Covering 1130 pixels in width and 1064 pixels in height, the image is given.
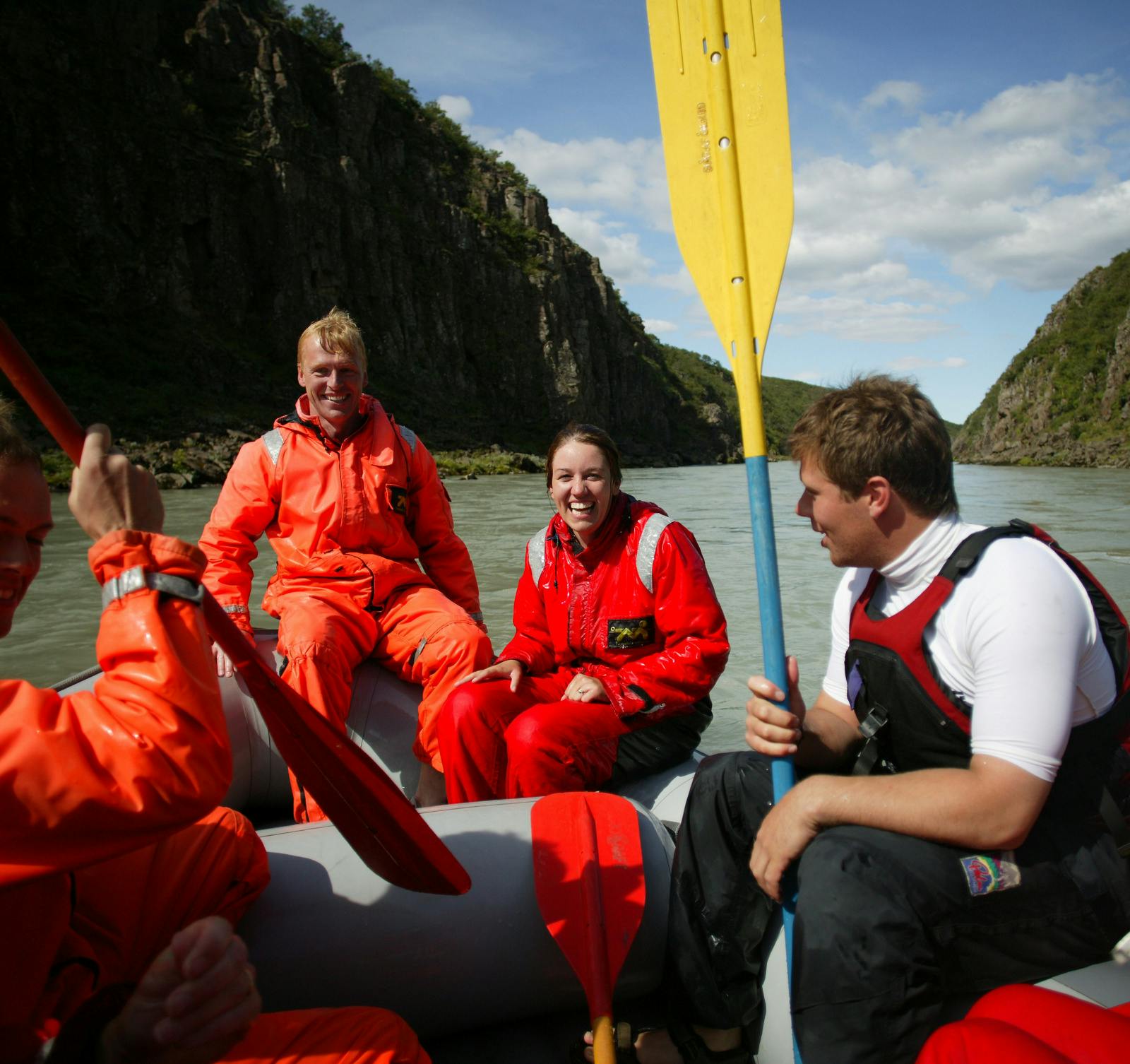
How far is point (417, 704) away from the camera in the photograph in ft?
9.75

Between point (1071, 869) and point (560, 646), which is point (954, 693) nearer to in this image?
point (1071, 869)

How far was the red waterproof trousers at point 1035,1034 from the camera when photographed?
104 centimetres

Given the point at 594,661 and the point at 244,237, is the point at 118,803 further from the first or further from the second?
the point at 244,237

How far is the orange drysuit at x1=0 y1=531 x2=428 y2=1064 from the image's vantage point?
937mm

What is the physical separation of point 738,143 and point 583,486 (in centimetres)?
108

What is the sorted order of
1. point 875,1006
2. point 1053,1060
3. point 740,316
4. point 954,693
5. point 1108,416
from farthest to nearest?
point 1108,416 → point 740,316 → point 954,693 → point 875,1006 → point 1053,1060

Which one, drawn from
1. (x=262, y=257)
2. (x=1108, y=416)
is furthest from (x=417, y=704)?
(x=1108, y=416)

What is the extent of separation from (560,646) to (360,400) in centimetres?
135

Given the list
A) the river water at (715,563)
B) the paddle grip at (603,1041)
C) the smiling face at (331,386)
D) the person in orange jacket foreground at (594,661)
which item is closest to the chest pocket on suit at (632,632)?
the person in orange jacket foreground at (594,661)

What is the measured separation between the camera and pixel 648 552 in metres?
2.49

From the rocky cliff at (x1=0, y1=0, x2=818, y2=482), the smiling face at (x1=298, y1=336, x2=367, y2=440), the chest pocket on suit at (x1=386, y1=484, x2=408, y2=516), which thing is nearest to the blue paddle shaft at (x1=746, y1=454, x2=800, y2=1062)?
the chest pocket on suit at (x1=386, y1=484, x2=408, y2=516)

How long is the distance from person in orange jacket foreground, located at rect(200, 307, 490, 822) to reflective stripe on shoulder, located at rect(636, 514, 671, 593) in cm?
69

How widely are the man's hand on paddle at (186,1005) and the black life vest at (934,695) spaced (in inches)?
44.4

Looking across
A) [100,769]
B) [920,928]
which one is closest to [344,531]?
[100,769]
